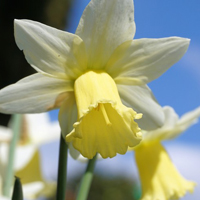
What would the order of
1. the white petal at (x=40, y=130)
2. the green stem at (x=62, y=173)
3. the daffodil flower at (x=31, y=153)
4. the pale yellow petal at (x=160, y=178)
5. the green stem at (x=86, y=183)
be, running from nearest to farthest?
the green stem at (x=62, y=173) → the green stem at (x=86, y=183) → the pale yellow petal at (x=160, y=178) → the daffodil flower at (x=31, y=153) → the white petal at (x=40, y=130)

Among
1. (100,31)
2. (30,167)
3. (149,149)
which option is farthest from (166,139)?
(100,31)

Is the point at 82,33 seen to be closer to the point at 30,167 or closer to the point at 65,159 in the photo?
the point at 65,159

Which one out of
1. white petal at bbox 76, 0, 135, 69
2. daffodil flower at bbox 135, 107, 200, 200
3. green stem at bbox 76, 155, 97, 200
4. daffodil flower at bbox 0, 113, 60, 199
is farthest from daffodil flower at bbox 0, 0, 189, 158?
daffodil flower at bbox 0, 113, 60, 199

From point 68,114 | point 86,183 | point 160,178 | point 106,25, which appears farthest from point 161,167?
point 106,25

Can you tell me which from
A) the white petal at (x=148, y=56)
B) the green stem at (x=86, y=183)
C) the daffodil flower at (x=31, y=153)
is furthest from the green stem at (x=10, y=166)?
the white petal at (x=148, y=56)

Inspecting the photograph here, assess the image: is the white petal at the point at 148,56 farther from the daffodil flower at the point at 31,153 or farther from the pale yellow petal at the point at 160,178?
the daffodil flower at the point at 31,153

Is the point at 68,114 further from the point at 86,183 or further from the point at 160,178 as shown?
the point at 160,178
